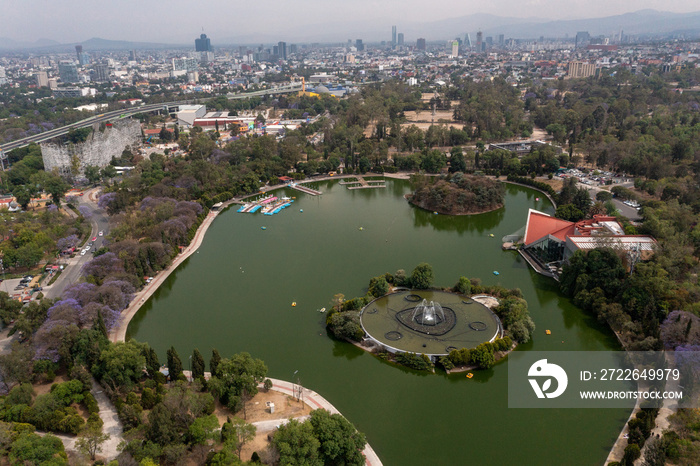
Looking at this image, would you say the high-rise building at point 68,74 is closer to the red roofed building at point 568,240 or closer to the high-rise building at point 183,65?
the high-rise building at point 183,65

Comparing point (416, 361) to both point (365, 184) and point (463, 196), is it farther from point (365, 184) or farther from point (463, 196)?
point (365, 184)

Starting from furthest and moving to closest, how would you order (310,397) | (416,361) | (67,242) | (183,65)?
(183,65) → (67,242) → (416,361) → (310,397)

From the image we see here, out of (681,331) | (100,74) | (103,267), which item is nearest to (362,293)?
(103,267)

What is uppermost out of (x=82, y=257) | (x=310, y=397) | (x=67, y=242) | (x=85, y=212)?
(x=85, y=212)

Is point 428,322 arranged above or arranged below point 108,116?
below

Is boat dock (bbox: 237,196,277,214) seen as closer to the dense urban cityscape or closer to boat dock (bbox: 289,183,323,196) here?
the dense urban cityscape

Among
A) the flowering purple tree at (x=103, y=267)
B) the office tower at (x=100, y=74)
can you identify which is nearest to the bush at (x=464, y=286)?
the flowering purple tree at (x=103, y=267)

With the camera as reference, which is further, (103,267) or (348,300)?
(103,267)
